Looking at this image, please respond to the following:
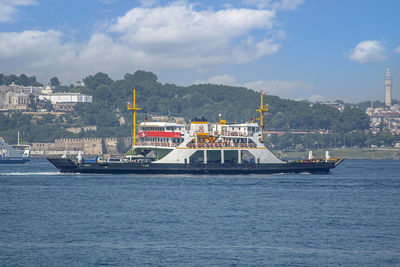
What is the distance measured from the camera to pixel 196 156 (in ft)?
318

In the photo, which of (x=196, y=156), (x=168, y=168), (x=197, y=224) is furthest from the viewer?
(x=196, y=156)

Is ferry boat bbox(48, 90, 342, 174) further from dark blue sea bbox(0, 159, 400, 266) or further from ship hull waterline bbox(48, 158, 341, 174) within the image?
dark blue sea bbox(0, 159, 400, 266)

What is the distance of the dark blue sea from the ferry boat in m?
8.14

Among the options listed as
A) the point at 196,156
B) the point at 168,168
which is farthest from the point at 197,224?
the point at 196,156

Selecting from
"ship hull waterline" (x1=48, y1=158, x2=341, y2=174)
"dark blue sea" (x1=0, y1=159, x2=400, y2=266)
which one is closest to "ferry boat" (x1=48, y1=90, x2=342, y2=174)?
"ship hull waterline" (x1=48, y1=158, x2=341, y2=174)

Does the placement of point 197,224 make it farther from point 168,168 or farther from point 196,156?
point 196,156

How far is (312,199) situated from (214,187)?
1353 centimetres

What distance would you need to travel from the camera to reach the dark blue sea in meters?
42.4

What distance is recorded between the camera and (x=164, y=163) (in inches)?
3642

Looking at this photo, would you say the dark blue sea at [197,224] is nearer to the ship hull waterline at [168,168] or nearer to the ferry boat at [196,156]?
the ship hull waterline at [168,168]

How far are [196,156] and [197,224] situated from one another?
145ft

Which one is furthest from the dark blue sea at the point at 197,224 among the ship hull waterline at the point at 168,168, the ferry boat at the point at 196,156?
the ferry boat at the point at 196,156

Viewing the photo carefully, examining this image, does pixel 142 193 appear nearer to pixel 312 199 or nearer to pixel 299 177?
pixel 312 199

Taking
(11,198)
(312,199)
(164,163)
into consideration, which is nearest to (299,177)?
(164,163)
